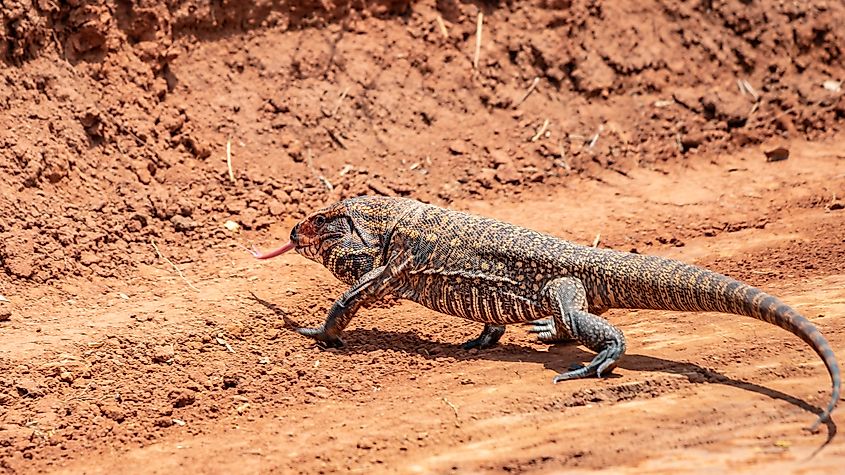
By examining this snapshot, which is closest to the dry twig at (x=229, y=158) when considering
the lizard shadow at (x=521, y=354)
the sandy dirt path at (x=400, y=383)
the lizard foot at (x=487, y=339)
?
the sandy dirt path at (x=400, y=383)

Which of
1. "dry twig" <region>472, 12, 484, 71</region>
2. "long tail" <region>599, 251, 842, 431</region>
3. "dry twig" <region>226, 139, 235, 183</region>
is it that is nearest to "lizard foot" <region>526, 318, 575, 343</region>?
"long tail" <region>599, 251, 842, 431</region>

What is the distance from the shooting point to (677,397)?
7.46 m

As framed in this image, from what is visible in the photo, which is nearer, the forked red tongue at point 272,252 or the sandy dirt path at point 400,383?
the sandy dirt path at point 400,383

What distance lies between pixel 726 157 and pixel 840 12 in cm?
389

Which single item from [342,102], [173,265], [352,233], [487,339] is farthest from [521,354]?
[342,102]

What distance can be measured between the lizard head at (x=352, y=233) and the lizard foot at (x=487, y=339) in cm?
109

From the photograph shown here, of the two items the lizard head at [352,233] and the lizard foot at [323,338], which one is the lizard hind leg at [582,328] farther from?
the lizard foot at [323,338]

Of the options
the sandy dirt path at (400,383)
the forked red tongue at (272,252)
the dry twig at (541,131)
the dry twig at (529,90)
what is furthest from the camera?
the dry twig at (529,90)

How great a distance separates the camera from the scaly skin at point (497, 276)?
7977mm

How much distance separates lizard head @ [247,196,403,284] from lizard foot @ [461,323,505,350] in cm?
109

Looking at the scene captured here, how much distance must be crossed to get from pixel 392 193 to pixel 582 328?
523 cm

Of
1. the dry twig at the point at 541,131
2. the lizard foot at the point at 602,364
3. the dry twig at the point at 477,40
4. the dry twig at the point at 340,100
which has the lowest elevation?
the lizard foot at the point at 602,364

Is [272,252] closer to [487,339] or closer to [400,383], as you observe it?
[487,339]

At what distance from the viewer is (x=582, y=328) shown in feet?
26.7
